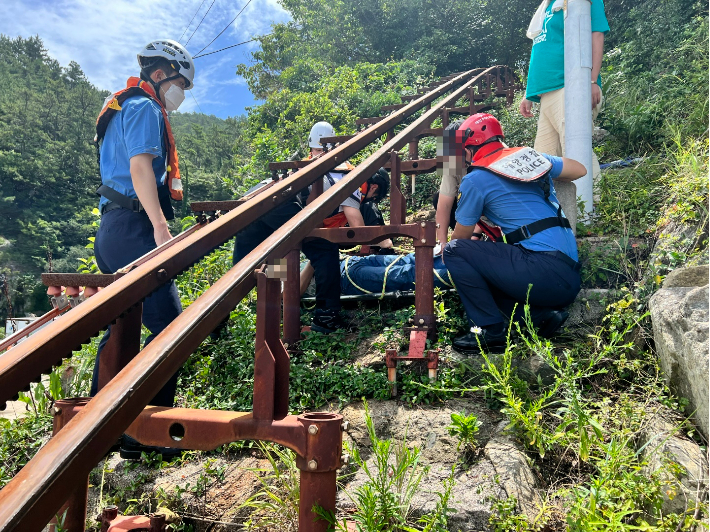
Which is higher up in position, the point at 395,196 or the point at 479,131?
the point at 479,131

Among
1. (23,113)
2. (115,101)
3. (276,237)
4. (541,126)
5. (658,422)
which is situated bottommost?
(658,422)

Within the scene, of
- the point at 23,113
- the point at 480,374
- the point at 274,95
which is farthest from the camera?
the point at 23,113

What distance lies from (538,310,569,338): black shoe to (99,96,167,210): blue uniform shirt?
2.51 m

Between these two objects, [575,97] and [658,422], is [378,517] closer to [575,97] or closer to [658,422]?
[658,422]

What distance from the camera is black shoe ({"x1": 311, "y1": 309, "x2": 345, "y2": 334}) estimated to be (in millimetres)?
3895

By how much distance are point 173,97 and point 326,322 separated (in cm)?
187

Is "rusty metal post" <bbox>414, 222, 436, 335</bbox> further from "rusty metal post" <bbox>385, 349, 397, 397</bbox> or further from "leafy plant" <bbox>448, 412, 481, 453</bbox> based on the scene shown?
"leafy plant" <bbox>448, 412, 481, 453</bbox>

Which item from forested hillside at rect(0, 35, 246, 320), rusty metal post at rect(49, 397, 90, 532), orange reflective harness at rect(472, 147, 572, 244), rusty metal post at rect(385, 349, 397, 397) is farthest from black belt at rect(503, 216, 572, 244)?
forested hillside at rect(0, 35, 246, 320)

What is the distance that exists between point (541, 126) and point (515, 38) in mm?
11672

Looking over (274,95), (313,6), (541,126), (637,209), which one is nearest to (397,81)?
(274,95)

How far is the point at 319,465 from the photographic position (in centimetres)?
156

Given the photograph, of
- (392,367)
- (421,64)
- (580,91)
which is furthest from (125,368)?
(421,64)

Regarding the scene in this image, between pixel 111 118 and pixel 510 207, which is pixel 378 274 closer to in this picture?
pixel 510 207

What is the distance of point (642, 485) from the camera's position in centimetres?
198
